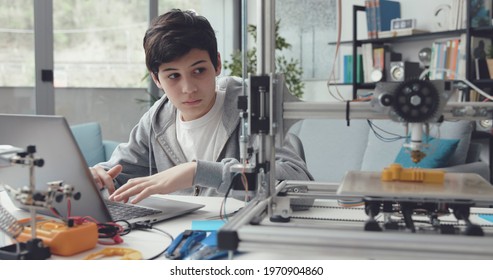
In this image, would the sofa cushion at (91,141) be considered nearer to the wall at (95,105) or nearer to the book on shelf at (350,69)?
the wall at (95,105)

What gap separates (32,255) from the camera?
0.84 meters

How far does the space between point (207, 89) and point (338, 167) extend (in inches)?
69.6

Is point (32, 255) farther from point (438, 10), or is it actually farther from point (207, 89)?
point (438, 10)

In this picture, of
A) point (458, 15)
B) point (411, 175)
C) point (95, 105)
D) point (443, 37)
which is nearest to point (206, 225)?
point (411, 175)

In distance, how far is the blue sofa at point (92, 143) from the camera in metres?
3.33

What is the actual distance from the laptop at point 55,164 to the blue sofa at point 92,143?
2271 mm

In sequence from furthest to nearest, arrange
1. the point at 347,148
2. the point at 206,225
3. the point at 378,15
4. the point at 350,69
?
the point at 350,69 < the point at 378,15 < the point at 347,148 < the point at 206,225

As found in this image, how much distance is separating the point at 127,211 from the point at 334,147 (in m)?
2.16

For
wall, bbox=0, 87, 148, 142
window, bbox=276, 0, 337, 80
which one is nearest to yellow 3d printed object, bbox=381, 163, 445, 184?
wall, bbox=0, 87, 148, 142

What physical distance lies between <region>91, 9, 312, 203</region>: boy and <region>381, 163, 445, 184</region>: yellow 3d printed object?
35 centimetres

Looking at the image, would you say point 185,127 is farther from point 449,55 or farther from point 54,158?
point 449,55

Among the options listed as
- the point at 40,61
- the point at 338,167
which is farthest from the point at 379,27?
the point at 40,61

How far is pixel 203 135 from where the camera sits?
5.56ft

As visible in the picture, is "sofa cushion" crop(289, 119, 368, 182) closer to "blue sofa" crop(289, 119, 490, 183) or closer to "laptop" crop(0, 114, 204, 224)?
"blue sofa" crop(289, 119, 490, 183)
